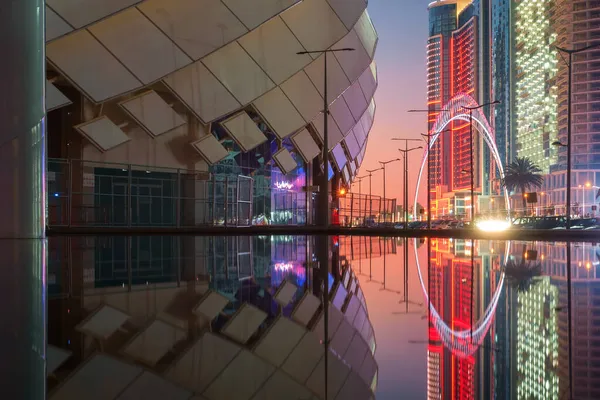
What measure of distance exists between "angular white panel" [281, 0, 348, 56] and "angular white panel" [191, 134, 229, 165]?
272 inches

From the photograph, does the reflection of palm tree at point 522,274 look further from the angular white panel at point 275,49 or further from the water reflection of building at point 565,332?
the angular white panel at point 275,49

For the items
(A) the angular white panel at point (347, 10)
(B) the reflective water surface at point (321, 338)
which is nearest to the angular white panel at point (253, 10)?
(A) the angular white panel at point (347, 10)

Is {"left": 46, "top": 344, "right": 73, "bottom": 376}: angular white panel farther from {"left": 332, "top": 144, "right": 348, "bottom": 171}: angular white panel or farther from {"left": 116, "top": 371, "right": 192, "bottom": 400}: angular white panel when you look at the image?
{"left": 332, "top": 144, "right": 348, "bottom": 171}: angular white panel

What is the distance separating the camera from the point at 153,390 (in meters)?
2.72

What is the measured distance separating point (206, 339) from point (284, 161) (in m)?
37.6

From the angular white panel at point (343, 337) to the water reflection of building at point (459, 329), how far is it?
1.32 ft

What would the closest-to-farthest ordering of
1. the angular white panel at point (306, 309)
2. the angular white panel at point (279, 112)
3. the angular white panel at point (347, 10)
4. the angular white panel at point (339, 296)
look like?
the angular white panel at point (306, 309), the angular white panel at point (339, 296), the angular white panel at point (279, 112), the angular white panel at point (347, 10)

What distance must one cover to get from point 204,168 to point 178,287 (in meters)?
28.3

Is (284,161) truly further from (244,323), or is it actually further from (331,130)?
(244,323)

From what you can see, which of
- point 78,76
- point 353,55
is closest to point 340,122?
point 353,55

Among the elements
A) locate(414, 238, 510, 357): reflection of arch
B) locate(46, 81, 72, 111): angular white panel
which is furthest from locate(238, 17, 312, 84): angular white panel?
locate(414, 238, 510, 357): reflection of arch

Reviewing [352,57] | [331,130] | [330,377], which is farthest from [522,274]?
[352,57]

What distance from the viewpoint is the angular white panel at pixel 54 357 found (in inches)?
119

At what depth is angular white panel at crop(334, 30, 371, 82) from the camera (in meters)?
43.9
